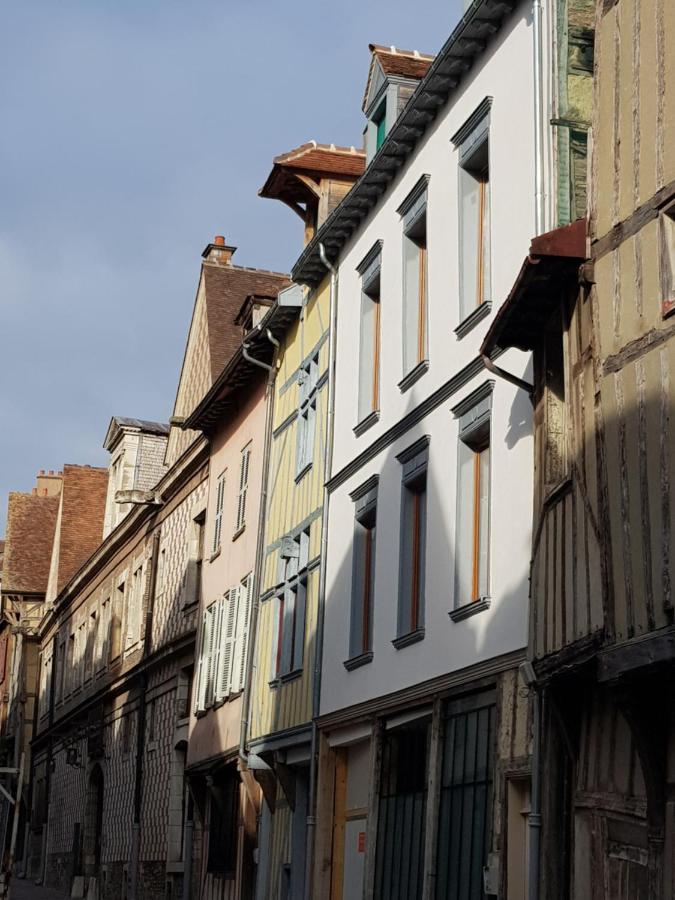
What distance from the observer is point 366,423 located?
675 inches

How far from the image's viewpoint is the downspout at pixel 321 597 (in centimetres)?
1728

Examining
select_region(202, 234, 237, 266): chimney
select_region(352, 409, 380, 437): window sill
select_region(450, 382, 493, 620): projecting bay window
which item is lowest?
select_region(450, 382, 493, 620): projecting bay window

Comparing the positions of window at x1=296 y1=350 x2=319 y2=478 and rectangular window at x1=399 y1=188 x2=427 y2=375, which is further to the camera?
window at x1=296 y1=350 x2=319 y2=478

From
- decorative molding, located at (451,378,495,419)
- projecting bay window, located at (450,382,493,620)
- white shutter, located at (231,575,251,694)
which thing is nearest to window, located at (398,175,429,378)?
decorative molding, located at (451,378,495,419)

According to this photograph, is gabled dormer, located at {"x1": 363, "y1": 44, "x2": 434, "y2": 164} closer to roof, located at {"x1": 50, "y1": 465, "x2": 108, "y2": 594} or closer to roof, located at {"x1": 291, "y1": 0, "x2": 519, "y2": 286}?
roof, located at {"x1": 291, "y1": 0, "x2": 519, "y2": 286}

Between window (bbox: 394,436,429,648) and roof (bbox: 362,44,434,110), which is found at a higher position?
roof (bbox: 362,44,434,110)

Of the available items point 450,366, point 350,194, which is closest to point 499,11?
point 450,366

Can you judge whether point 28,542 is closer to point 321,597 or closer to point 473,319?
point 321,597

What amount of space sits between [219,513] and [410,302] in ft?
29.0

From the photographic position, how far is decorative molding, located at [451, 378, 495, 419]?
13.4 m

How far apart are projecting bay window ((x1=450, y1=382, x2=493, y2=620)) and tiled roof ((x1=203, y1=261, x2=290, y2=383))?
12700 mm

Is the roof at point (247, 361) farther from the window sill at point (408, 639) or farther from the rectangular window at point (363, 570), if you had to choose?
the window sill at point (408, 639)

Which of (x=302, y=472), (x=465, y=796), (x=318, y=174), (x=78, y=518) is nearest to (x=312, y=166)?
(x=318, y=174)

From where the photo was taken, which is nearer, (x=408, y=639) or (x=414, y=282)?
(x=408, y=639)
